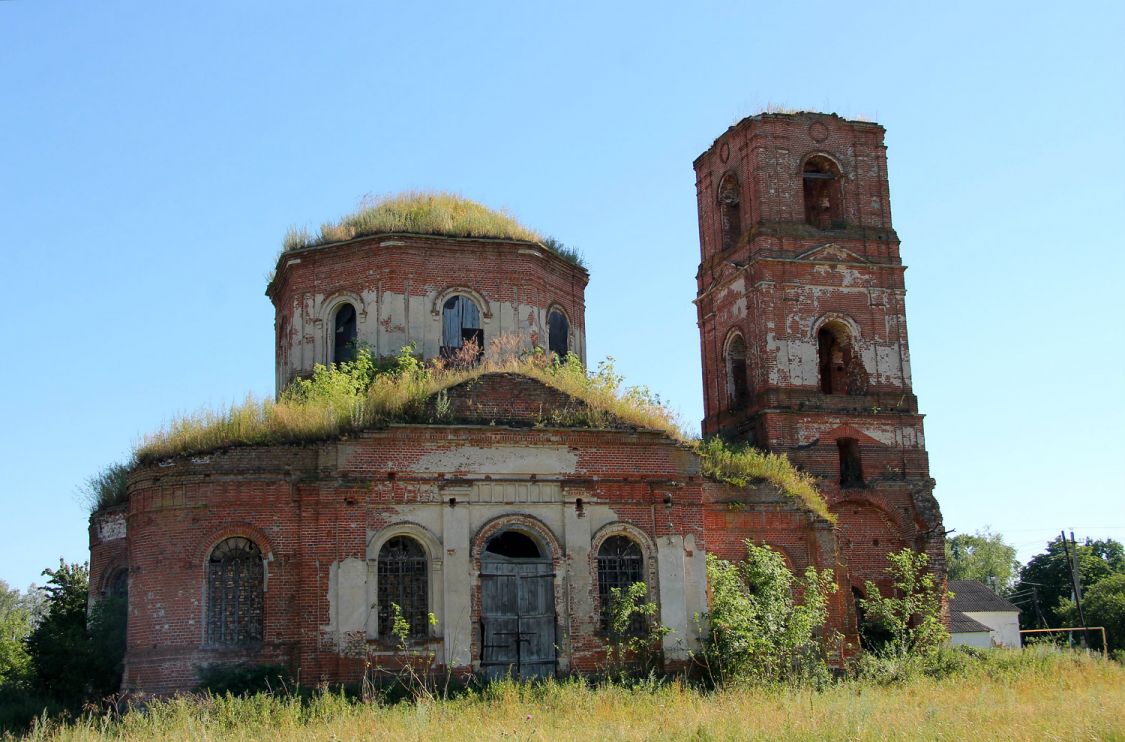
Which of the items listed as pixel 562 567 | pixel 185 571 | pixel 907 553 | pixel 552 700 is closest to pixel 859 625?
pixel 907 553

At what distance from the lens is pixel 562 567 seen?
19.0 meters

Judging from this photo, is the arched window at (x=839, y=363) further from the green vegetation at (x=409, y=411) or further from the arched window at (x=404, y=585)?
the arched window at (x=404, y=585)

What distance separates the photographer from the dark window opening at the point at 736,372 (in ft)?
88.4

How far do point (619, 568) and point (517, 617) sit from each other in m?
1.96

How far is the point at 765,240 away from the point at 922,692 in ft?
37.4

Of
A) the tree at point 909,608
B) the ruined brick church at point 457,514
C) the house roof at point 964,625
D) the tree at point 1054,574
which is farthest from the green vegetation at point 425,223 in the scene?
the tree at point 1054,574

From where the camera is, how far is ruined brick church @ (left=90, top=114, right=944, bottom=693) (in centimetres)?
1795

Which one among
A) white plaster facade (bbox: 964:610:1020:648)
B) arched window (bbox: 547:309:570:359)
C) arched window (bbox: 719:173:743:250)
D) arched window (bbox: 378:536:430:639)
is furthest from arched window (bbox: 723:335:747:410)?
white plaster facade (bbox: 964:610:1020:648)

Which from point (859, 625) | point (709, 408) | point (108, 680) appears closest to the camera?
point (108, 680)

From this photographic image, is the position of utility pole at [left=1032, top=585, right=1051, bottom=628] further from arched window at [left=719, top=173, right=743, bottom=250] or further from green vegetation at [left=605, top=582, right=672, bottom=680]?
green vegetation at [left=605, top=582, right=672, bottom=680]

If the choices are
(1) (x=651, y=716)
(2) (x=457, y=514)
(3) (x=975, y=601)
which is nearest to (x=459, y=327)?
(2) (x=457, y=514)

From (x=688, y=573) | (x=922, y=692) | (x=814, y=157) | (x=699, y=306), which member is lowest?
(x=922, y=692)

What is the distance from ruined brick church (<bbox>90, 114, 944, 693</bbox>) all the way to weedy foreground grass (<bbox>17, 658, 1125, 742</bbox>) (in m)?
1.37

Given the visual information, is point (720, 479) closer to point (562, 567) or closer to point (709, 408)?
point (562, 567)
